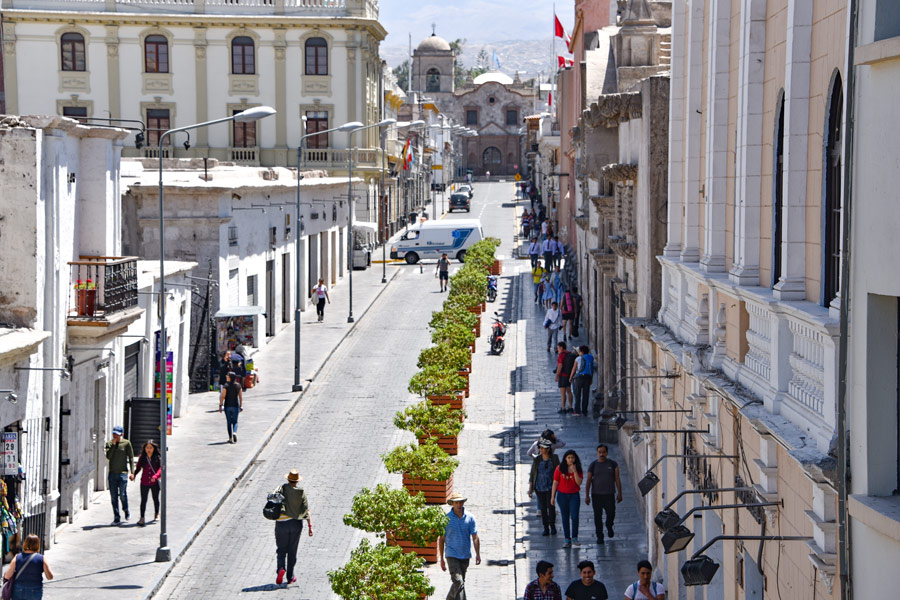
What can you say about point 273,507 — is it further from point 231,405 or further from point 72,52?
point 72,52

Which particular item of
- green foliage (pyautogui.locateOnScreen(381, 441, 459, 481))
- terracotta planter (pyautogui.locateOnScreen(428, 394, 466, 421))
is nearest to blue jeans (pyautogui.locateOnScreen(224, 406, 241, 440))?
terracotta planter (pyautogui.locateOnScreen(428, 394, 466, 421))

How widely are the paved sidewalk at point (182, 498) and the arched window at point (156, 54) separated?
25.2 meters

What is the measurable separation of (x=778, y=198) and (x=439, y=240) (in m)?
50.0

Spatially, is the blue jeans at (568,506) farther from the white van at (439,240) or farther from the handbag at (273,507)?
the white van at (439,240)

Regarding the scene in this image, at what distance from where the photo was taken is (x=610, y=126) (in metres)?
27.3

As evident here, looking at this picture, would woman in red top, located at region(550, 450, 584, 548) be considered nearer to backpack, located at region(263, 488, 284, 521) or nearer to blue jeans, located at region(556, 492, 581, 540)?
blue jeans, located at region(556, 492, 581, 540)

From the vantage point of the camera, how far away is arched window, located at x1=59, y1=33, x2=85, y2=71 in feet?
193

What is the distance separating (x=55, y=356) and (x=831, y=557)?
13479 millimetres

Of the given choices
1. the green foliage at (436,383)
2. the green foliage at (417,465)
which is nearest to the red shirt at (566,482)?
the green foliage at (417,465)

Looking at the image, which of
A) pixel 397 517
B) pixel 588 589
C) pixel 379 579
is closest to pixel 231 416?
pixel 397 517

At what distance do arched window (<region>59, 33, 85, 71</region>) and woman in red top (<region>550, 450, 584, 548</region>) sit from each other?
45.2 m

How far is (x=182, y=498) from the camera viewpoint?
21766 millimetres

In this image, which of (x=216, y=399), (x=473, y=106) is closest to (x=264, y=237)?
(x=216, y=399)

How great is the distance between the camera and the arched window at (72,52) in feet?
193
